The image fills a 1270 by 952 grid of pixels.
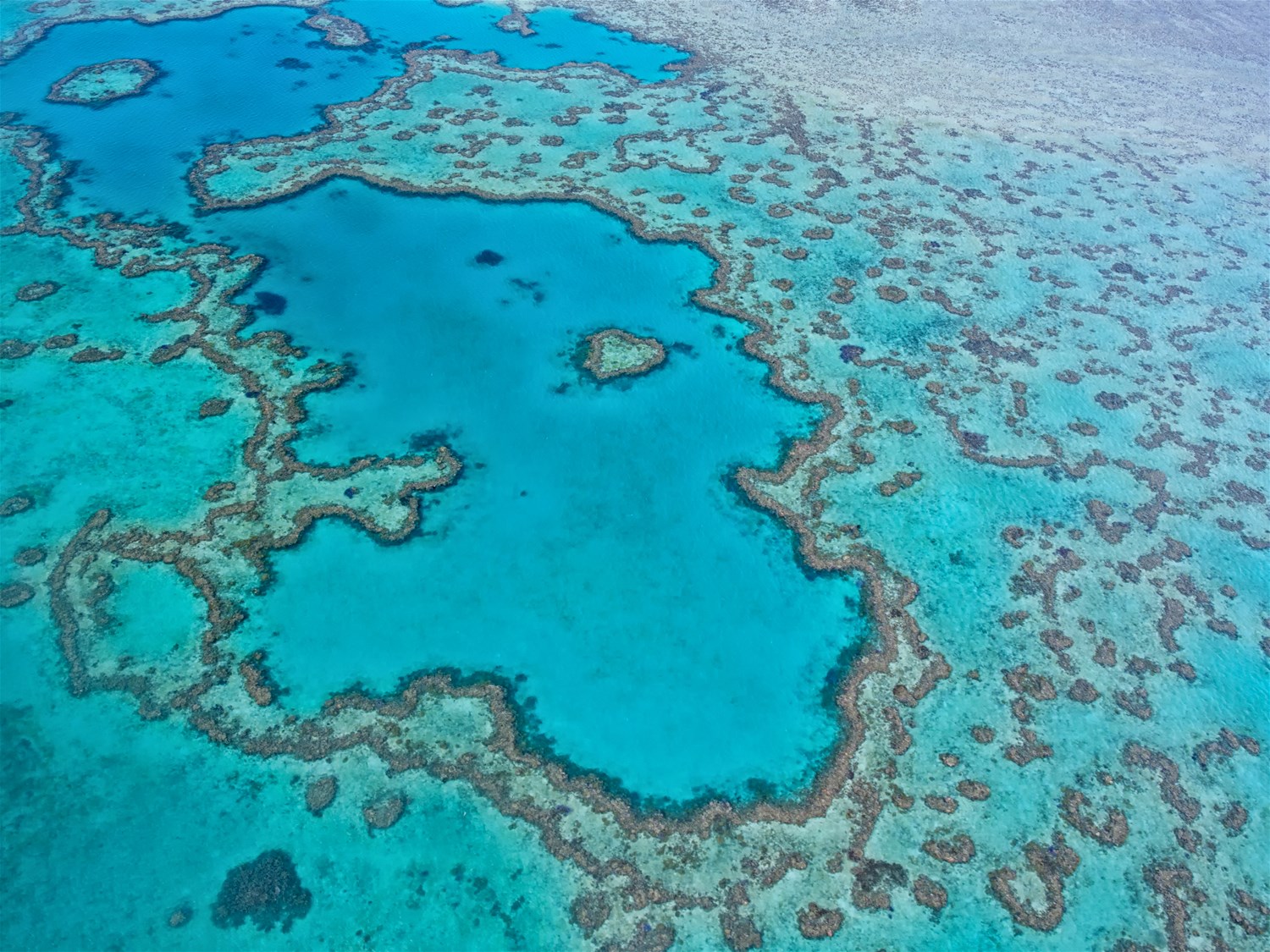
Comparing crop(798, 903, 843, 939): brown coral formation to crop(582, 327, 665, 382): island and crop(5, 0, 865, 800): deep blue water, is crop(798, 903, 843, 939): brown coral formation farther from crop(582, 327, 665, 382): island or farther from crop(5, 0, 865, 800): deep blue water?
crop(582, 327, 665, 382): island

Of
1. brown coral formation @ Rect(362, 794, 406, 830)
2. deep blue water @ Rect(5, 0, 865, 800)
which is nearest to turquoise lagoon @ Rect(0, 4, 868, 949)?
deep blue water @ Rect(5, 0, 865, 800)

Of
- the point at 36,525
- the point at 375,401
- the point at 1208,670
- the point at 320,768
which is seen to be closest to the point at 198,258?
the point at 375,401

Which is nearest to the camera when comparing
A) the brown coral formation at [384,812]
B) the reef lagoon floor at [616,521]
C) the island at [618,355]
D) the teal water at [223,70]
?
the reef lagoon floor at [616,521]

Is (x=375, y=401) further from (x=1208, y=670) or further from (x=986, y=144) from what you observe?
(x=986, y=144)

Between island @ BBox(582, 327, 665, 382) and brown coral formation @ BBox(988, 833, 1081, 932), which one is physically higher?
island @ BBox(582, 327, 665, 382)

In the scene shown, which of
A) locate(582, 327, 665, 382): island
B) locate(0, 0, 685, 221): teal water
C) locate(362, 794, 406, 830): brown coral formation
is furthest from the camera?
locate(0, 0, 685, 221): teal water

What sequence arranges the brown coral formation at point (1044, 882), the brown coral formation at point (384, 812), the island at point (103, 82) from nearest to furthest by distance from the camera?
the brown coral formation at point (1044, 882), the brown coral formation at point (384, 812), the island at point (103, 82)

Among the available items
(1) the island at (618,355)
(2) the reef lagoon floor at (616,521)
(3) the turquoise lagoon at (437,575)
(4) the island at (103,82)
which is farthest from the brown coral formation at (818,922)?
(4) the island at (103,82)

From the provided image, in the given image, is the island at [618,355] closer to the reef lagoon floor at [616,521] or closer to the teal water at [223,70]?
the reef lagoon floor at [616,521]
